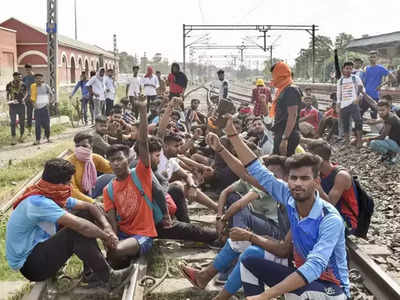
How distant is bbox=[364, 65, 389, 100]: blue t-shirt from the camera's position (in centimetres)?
1191

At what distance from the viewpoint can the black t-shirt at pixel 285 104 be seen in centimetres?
611

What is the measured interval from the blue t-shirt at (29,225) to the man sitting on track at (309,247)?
1594mm

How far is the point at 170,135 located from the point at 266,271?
10.5ft

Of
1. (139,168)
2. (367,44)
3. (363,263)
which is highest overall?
(367,44)

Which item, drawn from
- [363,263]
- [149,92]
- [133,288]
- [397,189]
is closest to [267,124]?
[397,189]

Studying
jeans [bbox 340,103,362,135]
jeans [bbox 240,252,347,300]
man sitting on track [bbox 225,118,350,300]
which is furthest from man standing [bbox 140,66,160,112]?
man sitting on track [bbox 225,118,350,300]

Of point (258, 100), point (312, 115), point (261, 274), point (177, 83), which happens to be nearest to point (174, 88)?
point (177, 83)

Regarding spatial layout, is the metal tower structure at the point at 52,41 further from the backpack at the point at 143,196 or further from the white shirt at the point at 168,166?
the backpack at the point at 143,196

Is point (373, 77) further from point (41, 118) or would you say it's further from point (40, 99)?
point (41, 118)

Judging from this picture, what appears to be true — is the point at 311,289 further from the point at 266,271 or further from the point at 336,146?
the point at 336,146

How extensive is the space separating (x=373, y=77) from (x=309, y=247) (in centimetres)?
995

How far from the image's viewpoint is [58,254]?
3.87 m

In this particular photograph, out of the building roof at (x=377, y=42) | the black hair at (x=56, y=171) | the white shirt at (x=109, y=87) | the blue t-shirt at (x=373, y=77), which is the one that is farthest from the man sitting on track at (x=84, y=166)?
the building roof at (x=377, y=42)

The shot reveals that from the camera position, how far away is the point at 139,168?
4.48 m
